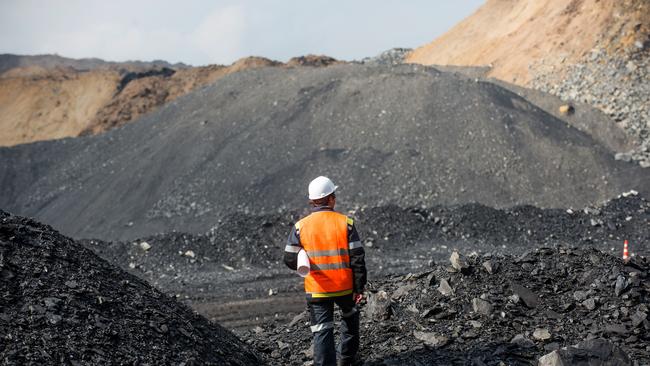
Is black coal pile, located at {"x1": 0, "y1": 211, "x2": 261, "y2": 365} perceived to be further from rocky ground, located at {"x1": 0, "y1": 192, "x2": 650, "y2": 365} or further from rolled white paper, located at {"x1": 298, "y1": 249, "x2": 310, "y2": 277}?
rolled white paper, located at {"x1": 298, "y1": 249, "x2": 310, "y2": 277}

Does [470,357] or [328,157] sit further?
[328,157]

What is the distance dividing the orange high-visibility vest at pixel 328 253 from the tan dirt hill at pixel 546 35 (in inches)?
929

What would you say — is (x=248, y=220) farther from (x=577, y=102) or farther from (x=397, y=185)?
(x=577, y=102)

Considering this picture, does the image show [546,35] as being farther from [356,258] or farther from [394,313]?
[356,258]

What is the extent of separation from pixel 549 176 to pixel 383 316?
12919 millimetres

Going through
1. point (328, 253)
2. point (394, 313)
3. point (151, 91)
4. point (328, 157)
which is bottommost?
point (394, 313)

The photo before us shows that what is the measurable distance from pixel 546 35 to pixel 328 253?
26.9 metres

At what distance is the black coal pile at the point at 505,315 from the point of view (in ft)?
22.3

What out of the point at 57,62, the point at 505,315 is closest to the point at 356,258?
the point at 505,315

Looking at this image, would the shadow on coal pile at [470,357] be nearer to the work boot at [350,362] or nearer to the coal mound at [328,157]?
the work boot at [350,362]

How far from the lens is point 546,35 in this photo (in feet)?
101

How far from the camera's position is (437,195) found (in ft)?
59.4

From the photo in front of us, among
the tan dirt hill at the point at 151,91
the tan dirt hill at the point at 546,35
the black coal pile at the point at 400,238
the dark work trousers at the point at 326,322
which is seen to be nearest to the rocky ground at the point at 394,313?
→ the dark work trousers at the point at 326,322

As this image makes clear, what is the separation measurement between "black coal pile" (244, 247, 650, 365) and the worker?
33.8 inches
